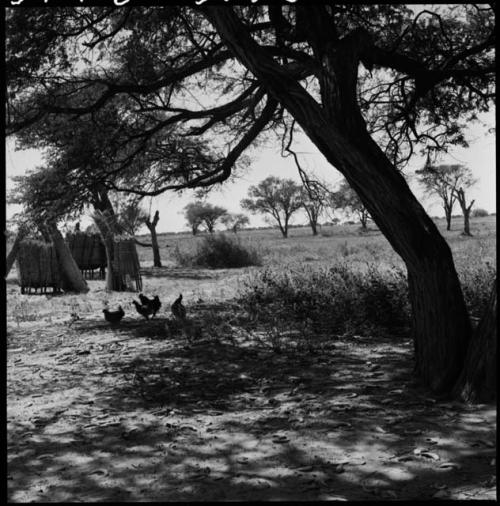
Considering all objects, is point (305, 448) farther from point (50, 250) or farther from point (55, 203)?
point (50, 250)

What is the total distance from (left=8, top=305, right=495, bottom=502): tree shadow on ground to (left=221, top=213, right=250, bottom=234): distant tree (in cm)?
7833

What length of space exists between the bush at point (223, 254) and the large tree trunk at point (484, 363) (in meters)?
22.4

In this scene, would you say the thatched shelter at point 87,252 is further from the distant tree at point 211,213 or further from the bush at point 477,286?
the distant tree at point 211,213

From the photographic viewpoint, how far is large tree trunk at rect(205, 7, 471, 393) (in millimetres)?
5695

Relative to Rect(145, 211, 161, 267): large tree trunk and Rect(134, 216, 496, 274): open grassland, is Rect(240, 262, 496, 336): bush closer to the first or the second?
Rect(134, 216, 496, 274): open grassland

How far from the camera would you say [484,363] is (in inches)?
211

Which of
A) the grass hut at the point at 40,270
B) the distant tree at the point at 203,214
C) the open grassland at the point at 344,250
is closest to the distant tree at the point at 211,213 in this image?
the distant tree at the point at 203,214

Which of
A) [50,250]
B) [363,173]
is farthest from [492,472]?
[50,250]

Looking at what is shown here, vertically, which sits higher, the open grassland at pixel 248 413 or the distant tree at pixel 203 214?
the distant tree at pixel 203 214

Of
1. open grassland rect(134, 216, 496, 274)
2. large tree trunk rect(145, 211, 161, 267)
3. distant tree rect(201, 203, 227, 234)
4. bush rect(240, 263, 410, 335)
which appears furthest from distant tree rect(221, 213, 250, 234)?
bush rect(240, 263, 410, 335)

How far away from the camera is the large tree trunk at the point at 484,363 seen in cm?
529

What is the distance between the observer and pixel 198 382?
264 inches

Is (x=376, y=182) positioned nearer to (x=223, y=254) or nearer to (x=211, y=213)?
(x=223, y=254)

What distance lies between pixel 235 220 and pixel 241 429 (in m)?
87.2
